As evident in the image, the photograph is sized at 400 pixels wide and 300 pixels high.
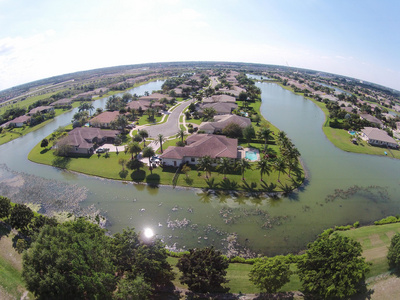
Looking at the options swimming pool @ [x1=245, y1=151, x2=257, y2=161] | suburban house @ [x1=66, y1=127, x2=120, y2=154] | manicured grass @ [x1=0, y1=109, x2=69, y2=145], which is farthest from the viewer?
manicured grass @ [x1=0, y1=109, x2=69, y2=145]

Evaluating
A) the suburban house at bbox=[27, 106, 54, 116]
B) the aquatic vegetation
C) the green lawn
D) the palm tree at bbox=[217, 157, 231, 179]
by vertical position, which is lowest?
the green lawn

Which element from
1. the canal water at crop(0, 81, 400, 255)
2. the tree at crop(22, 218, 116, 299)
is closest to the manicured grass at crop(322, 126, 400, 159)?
the canal water at crop(0, 81, 400, 255)

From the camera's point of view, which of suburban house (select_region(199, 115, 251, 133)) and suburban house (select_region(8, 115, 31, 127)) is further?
suburban house (select_region(8, 115, 31, 127))

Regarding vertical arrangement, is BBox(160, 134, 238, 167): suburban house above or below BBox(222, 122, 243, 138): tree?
below

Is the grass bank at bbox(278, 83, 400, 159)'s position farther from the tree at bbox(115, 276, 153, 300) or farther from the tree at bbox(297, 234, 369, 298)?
the tree at bbox(115, 276, 153, 300)

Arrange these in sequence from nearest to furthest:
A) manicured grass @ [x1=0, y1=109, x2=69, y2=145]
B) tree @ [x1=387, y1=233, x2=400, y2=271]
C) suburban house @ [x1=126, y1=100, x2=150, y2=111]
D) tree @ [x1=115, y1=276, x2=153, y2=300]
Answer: tree @ [x1=115, y1=276, x2=153, y2=300] < tree @ [x1=387, y1=233, x2=400, y2=271] < manicured grass @ [x1=0, y1=109, x2=69, y2=145] < suburban house @ [x1=126, y1=100, x2=150, y2=111]

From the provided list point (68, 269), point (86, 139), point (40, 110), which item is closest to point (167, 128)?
point (86, 139)

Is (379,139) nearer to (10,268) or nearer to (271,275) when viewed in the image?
(271,275)
